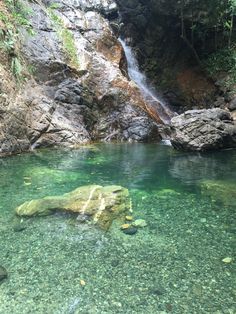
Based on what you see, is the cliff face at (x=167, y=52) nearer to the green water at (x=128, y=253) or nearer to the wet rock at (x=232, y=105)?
the wet rock at (x=232, y=105)

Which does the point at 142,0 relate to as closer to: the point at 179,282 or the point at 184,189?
the point at 184,189

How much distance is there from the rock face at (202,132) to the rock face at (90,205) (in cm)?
634

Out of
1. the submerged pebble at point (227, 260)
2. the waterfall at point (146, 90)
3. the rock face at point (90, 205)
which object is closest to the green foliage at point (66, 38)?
the waterfall at point (146, 90)

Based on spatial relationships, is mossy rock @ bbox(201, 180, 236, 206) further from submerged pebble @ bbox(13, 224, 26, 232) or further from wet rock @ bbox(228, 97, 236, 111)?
wet rock @ bbox(228, 97, 236, 111)

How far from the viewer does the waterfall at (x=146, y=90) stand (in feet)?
54.3

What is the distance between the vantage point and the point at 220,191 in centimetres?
705

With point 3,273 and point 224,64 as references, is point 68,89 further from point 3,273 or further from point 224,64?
point 3,273

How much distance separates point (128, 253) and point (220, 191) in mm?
3322

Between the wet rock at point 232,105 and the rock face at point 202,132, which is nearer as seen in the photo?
the rock face at point 202,132

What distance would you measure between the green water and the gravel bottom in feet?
0.03

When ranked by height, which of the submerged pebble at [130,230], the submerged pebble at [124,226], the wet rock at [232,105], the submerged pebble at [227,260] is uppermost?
the wet rock at [232,105]

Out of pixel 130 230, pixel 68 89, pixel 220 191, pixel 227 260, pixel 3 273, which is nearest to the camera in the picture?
pixel 3 273

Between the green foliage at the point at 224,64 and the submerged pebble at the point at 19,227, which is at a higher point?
the green foliage at the point at 224,64

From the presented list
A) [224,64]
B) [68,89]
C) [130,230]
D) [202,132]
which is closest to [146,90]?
[224,64]
